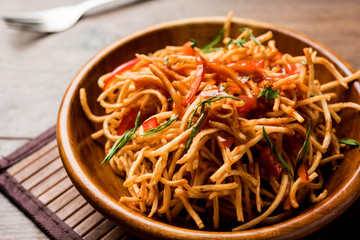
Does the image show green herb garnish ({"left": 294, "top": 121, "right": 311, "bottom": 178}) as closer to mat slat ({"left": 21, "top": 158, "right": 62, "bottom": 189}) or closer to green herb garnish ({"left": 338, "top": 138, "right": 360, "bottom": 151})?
green herb garnish ({"left": 338, "top": 138, "right": 360, "bottom": 151})

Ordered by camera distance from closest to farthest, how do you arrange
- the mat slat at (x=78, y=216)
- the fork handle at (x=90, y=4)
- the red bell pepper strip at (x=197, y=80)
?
the red bell pepper strip at (x=197, y=80), the mat slat at (x=78, y=216), the fork handle at (x=90, y=4)

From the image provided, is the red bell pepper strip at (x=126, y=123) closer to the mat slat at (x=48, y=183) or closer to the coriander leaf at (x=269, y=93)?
the mat slat at (x=48, y=183)

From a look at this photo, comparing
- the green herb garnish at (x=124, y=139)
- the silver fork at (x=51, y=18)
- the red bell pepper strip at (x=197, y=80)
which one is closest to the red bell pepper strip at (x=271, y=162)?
the red bell pepper strip at (x=197, y=80)

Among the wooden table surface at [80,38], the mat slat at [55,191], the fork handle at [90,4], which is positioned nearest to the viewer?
the mat slat at [55,191]

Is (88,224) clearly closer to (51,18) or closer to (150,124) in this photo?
(150,124)

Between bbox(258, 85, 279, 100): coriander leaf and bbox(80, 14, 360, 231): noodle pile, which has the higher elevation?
bbox(258, 85, 279, 100): coriander leaf

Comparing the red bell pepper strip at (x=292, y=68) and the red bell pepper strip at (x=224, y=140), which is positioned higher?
the red bell pepper strip at (x=292, y=68)

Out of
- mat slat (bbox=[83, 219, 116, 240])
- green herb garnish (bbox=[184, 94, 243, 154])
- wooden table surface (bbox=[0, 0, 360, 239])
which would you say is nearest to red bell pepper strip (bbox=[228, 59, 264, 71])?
green herb garnish (bbox=[184, 94, 243, 154])
